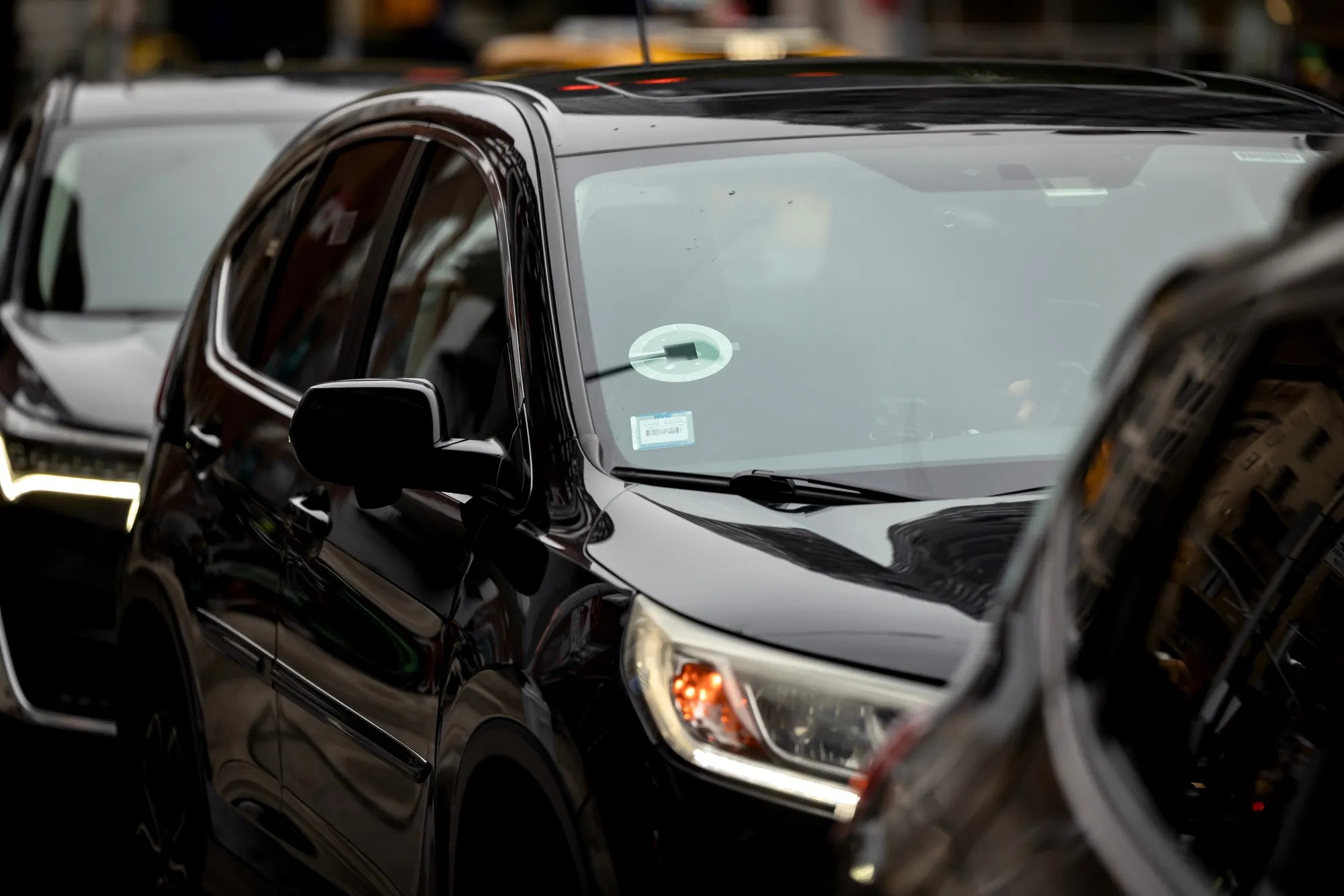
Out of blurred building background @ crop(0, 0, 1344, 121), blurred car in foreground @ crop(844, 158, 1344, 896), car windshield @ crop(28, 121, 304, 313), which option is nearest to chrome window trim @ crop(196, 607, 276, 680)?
blurred car in foreground @ crop(844, 158, 1344, 896)

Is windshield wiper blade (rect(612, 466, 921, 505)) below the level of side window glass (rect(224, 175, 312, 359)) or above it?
above

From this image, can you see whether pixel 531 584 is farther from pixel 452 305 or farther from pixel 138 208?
pixel 138 208

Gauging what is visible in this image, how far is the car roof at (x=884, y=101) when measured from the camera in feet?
13.7

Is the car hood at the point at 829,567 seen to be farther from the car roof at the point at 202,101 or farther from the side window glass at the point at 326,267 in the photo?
the car roof at the point at 202,101

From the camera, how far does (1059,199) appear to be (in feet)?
13.5

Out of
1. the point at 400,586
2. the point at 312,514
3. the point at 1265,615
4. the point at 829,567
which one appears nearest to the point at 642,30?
the point at 312,514

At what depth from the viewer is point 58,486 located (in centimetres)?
668

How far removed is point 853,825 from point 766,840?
63cm

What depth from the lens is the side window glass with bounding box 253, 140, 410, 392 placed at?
183 inches

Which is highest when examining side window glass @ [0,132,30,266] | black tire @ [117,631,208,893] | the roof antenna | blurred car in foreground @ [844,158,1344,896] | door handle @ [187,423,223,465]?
blurred car in foreground @ [844,158,1344,896]

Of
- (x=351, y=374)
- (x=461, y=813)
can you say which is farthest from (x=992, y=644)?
(x=351, y=374)

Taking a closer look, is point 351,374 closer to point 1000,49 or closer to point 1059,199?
point 1059,199

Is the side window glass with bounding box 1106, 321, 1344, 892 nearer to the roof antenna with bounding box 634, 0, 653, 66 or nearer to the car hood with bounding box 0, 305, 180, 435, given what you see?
the roof antenna with bounding box 634, 0, 653, 66

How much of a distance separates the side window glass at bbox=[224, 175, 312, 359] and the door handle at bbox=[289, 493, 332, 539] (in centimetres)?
85
